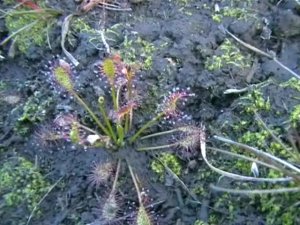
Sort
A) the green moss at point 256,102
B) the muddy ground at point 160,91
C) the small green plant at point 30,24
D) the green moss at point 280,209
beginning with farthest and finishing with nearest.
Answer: the small green plant at point 30,24
the green moss at point 256,102
the muddy ground at point 160,91
the green moss at point 280,209

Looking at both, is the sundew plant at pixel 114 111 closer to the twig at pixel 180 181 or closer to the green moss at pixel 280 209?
the twig at pixel 180 181

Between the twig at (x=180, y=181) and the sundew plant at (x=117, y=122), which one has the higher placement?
the sundew plant at (x=117, y=122)

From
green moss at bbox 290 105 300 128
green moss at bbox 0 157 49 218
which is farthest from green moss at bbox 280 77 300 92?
green moss at bbox 0 157 49 218

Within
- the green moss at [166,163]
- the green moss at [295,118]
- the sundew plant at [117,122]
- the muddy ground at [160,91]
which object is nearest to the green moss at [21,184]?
the muddy ground at [160,91]

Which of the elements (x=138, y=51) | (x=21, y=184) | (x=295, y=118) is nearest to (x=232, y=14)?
(x=138, y=51)

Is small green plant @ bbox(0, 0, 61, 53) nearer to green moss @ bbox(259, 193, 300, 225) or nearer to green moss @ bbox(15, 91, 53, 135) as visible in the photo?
green moss @ bbox(15, 91, 53, 135)

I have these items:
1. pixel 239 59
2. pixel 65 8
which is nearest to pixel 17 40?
pixel 65 8

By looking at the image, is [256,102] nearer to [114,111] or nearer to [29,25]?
[114,111]
